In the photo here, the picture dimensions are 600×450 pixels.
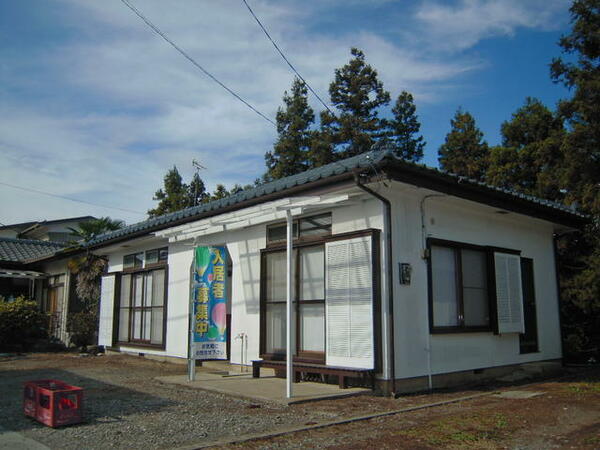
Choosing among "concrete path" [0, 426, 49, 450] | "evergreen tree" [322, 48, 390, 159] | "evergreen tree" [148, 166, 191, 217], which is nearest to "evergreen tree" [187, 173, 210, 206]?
"evergreen tree" [148, 166, 191, 217]

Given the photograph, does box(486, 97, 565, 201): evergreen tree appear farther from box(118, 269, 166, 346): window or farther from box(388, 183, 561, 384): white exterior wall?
box(118, 269, 166, 346): window

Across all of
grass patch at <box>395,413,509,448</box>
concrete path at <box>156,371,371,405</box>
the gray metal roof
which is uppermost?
the gray metal roof

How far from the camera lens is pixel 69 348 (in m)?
16.2

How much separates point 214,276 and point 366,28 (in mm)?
4767

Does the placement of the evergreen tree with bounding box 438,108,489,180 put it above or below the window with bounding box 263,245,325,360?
above

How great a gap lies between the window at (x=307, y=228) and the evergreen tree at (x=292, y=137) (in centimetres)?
1779

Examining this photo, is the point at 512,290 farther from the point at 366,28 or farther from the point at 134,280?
the point at 134,280

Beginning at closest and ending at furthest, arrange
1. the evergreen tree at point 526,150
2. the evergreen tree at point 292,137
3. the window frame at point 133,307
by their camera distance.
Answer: the window frame at point 133,307 < the evergreen tree at point 526,150 < the evergreen tree at point 292,137

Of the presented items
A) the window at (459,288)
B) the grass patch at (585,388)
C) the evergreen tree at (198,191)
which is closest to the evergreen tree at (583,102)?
the window at (459,288)

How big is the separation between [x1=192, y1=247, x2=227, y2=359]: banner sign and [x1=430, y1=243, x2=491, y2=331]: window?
3.33 m

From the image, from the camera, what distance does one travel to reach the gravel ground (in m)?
5.02

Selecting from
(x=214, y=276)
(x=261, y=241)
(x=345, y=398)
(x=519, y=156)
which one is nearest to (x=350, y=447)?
(x=345, y=398)

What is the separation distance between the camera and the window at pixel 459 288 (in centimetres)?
825

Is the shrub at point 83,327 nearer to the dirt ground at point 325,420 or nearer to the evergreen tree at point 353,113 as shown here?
the dirt ground at point 325,420
